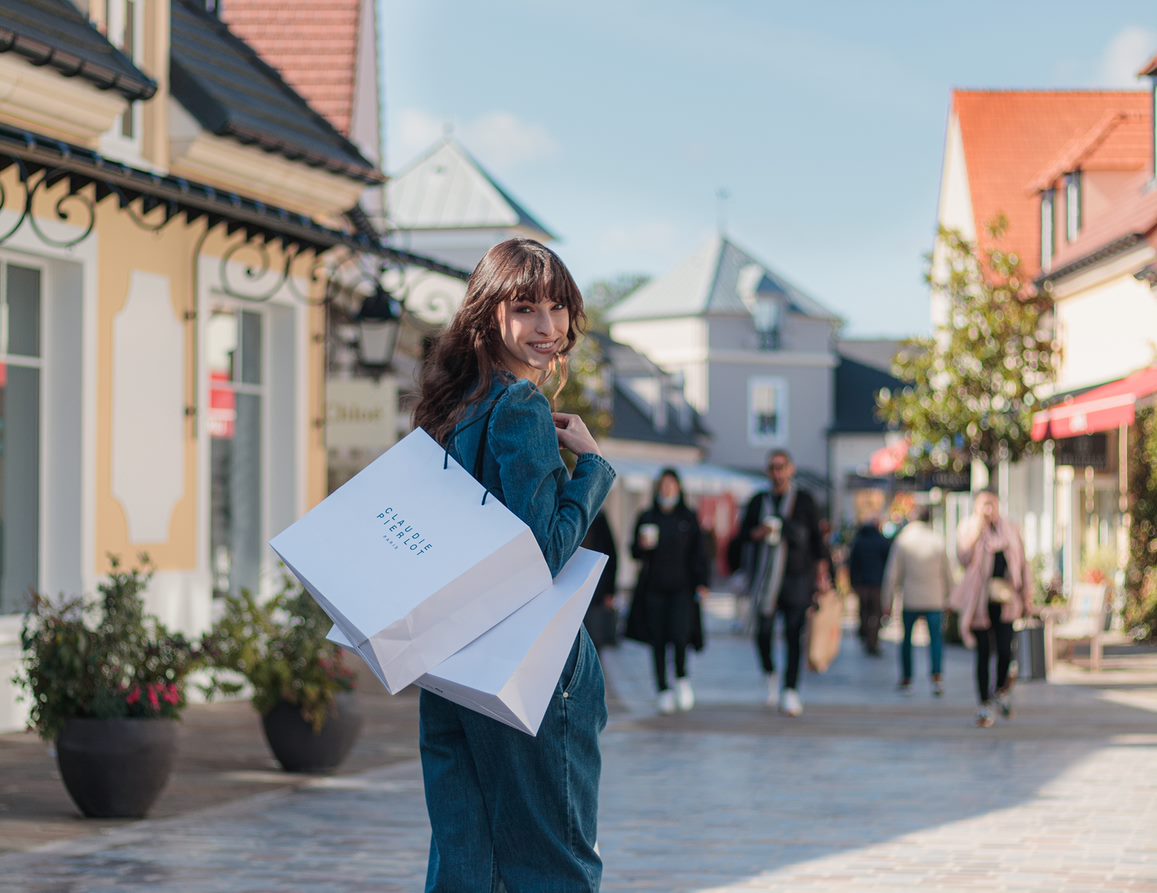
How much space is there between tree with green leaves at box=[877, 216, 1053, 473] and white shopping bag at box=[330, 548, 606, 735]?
18.7 m

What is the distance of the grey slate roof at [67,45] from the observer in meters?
10.4

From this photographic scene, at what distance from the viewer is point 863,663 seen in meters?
19.2

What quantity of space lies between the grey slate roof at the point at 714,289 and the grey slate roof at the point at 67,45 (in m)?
50.6

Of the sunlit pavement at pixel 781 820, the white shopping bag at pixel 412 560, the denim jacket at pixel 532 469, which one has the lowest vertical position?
the sunlit pavement at pixel 781 820

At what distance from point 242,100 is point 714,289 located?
49181 mm

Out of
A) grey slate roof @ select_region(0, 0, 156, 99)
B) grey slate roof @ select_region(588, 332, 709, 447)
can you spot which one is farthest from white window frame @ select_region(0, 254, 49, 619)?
grey slate roof @ select_region(588, 332, 709, 447)

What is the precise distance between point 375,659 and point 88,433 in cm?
895

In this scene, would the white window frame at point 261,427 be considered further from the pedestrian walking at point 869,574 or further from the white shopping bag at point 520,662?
the white shopping bag at point 520,662

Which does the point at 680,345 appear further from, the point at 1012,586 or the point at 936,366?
the point at 1012,586

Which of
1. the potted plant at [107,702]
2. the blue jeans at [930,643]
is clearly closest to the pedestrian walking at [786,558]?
the blue jeans at [930,643]

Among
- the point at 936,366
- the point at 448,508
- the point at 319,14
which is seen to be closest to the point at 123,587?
the point at 448,508

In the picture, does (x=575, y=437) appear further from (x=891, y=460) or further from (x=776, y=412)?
(x=776, y=412)

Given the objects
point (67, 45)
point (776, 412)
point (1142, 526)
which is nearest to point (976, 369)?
point (1142, 526)

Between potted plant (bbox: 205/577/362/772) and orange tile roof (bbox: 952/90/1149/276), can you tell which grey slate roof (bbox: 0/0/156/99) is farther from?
orange tile roof (bbox: 952/90/1149/276)
